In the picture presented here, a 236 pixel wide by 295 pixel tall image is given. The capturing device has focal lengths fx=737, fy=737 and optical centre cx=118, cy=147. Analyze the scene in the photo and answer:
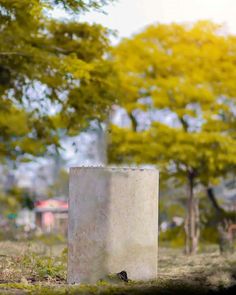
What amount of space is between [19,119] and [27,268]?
14672 mm

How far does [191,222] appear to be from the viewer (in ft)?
93.9

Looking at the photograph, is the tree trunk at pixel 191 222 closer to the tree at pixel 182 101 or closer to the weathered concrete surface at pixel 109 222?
the tree at pixel 182 101

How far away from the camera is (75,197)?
27.5ft

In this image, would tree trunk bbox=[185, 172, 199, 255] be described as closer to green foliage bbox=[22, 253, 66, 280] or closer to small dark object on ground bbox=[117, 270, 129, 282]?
green foliage bbox=[22, 253, 66, 280]

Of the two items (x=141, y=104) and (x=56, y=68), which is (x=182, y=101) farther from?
(x=56, y=68)

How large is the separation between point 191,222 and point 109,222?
→ 2071 cm

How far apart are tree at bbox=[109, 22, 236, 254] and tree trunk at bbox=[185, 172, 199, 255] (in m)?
0.04

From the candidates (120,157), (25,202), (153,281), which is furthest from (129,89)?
(153,281)

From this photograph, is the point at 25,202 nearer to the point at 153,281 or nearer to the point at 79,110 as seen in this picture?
the point at 79,110

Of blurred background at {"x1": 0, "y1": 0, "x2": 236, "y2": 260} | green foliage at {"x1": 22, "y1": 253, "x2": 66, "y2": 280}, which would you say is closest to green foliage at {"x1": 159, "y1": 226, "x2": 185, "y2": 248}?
blurred background at {"x1": 0, "y1": 0, "x2": 236, "y2": 260}

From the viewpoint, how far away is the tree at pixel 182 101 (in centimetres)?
2827

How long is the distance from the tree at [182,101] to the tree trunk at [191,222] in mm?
40

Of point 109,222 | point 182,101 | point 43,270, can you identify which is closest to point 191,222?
point 182,101

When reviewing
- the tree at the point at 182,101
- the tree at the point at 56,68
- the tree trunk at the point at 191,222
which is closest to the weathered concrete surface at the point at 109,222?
the tree at the point at 56,68
